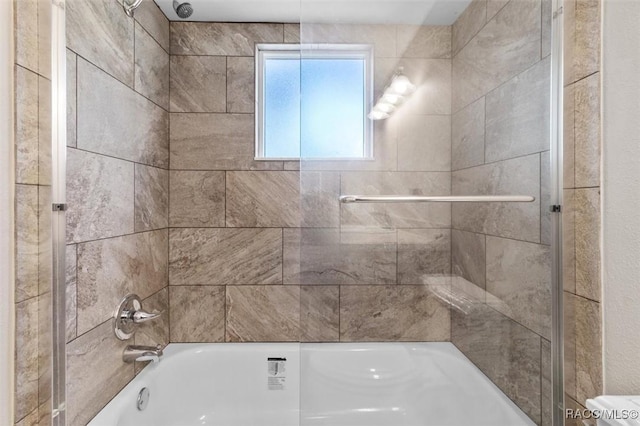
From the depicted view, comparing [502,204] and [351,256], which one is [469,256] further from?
[351,256]

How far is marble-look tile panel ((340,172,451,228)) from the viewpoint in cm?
136

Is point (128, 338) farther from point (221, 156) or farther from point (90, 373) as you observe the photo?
point (221, 156)

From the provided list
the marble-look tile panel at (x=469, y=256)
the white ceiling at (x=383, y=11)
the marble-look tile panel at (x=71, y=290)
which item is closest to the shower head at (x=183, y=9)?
the white ceiling at (x=383, y=11)

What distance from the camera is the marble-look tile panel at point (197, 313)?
2029 mm

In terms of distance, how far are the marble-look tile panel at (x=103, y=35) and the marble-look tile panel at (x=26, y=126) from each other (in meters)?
0.30

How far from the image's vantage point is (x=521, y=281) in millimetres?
1279

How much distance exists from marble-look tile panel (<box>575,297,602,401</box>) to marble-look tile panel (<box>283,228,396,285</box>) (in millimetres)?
616

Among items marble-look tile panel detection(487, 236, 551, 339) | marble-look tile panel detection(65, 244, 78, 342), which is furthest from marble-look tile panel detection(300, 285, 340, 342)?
marble-look tile panel detection(65, 244, 78, 342)

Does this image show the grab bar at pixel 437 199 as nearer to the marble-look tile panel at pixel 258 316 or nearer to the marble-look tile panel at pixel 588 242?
the marble-look tile panel at pixel 588 242

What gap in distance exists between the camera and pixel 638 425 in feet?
2.55

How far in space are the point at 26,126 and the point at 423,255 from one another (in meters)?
1.36

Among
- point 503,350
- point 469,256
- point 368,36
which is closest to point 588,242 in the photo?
point 469,256
